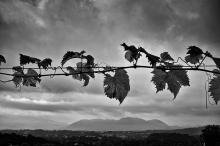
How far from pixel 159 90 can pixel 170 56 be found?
8.9 inches

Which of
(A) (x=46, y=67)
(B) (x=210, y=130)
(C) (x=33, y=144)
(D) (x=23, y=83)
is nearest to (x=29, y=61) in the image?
(A) (x=46, y=67)

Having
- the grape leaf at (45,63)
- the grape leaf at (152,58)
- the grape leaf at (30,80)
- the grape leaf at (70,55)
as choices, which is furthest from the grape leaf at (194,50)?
the grape leaf at (30,80)

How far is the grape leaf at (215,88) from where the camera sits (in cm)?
125

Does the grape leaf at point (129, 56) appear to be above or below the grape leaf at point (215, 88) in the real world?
above

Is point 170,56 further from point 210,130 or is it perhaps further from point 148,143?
point 148,143

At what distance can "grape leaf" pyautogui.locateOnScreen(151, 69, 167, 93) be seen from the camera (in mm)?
1422

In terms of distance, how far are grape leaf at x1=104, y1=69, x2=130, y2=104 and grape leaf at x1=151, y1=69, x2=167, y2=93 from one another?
0.49ft

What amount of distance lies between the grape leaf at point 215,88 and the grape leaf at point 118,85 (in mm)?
412

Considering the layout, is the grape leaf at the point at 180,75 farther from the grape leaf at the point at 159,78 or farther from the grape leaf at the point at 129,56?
the grape leaf at the point at 129,56

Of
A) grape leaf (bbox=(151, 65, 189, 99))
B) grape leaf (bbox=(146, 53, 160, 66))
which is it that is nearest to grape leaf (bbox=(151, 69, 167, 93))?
grape leaf (bbox=(151, 65, 189, 99))

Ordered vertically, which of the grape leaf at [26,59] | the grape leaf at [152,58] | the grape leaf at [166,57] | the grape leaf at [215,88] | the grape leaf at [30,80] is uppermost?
the grape leaf at [26,59]

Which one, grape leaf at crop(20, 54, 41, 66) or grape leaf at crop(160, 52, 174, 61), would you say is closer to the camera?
grape leaf at crop(160, 52, 174, 61)

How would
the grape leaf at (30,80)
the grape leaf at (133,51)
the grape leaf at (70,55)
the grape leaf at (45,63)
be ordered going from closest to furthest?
the grape leaf at (133,51) < the grape leaf at (70,55) < the grape leaf at (45,63) < the grape leaf at (30,80)

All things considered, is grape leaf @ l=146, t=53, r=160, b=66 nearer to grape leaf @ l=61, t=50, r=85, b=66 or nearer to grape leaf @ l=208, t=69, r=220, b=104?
grape leaf @ l=208, t=69, r=220, b=104
